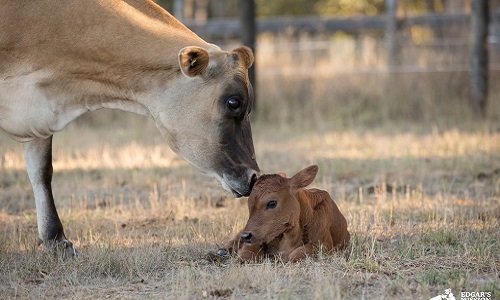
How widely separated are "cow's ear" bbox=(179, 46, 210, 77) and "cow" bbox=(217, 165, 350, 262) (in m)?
0.83

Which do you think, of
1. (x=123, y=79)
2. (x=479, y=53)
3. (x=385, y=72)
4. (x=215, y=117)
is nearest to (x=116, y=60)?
(x=123, y=79)

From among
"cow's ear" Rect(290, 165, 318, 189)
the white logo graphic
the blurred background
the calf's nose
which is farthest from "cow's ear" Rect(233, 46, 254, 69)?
the blurred background

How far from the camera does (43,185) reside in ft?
23.1

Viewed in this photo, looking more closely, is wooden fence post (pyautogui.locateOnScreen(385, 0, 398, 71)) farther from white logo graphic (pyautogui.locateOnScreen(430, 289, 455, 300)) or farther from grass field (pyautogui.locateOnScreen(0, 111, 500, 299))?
white logo graphic (pyautogui.locateOnScreen(430, 289, 455, 300))

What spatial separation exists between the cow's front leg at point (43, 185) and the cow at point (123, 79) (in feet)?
1.93

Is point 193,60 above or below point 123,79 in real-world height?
above

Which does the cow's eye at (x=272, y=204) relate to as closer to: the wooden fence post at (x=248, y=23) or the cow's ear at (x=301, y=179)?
the cow's ear at (x=301, y=179)

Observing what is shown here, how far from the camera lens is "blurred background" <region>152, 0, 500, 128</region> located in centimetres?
1457

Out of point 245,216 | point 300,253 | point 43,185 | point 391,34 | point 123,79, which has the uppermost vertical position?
point 123,79

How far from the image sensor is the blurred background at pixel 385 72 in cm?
1457

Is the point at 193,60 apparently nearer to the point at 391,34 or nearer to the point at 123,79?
the point at 123,79

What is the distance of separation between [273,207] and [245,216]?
5.48 ft

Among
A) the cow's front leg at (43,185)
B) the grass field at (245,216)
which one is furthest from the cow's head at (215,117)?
the cow's front leg at (43,185)

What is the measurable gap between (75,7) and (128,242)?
1.76 meters
